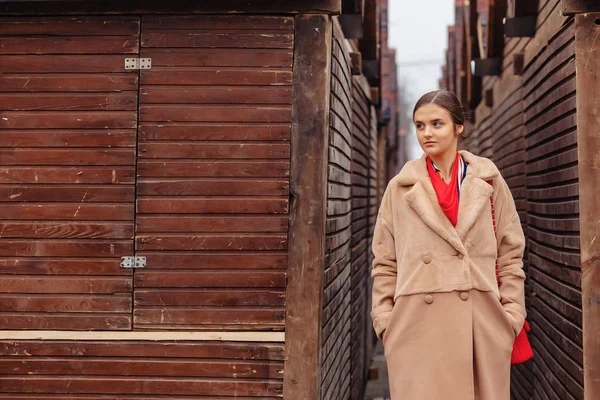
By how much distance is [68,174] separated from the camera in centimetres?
458

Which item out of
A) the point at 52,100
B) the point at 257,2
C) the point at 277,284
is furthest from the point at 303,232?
the point at 52,100

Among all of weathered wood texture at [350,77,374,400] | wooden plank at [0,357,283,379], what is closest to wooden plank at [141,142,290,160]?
Result: wooden plank at [0,357,283,379]

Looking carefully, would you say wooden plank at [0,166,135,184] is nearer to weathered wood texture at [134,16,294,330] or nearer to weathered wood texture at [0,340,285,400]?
weathered wood texture at [134,16,294,330]

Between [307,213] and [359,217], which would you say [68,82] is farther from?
[359,217]

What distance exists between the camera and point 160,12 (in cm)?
459

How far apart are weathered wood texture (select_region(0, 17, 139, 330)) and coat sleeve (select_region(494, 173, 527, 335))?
228cm

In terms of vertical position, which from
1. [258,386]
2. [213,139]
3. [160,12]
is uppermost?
[160,12]

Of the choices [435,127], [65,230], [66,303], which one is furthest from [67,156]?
[435,127]

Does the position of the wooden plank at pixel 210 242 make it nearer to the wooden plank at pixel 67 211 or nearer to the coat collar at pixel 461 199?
the wooden plank at pixel 67 211

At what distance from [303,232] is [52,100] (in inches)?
72.1

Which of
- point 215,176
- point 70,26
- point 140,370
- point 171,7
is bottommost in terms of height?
point 140,370

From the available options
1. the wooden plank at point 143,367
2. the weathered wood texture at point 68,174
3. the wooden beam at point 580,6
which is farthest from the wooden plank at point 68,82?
the wooden beam at point 580,6

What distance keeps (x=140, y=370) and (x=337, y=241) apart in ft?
6.08

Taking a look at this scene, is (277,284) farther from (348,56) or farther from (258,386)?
(348,56)
